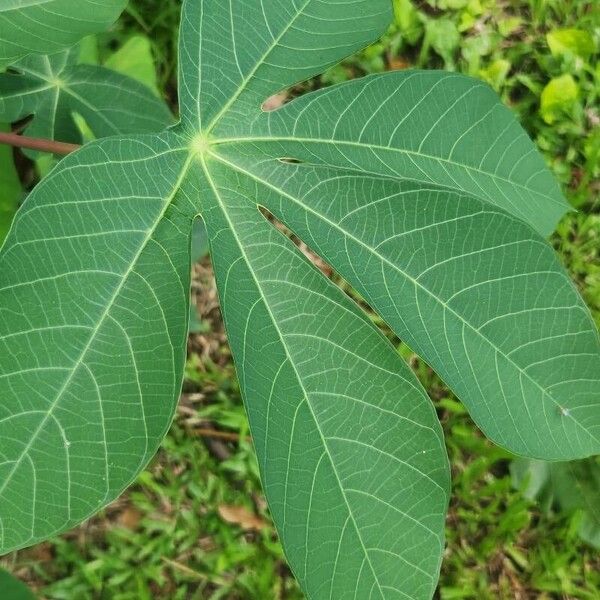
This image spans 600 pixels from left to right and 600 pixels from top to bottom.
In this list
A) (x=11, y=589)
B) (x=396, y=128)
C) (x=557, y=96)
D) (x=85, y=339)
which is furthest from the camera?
(x=557, y=96)

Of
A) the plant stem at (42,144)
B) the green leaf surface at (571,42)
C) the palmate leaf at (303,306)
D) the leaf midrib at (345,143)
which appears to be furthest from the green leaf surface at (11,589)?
the green leaf surface at (571,42)

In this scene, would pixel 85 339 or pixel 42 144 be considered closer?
pixel 85 339

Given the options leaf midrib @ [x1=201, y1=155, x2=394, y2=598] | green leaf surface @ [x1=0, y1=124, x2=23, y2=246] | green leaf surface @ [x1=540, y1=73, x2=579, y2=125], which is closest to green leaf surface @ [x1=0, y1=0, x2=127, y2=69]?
leaf midrib @ [x1=201, y1=155, x2=394, y2=598]

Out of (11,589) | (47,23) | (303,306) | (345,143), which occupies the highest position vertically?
(47,23)

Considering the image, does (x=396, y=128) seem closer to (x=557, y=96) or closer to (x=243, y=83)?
(x=243, y=83)

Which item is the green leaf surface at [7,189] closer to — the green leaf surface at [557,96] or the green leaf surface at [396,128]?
the green leaf surface at [396,128]

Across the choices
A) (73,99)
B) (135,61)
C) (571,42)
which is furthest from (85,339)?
(571,42)
